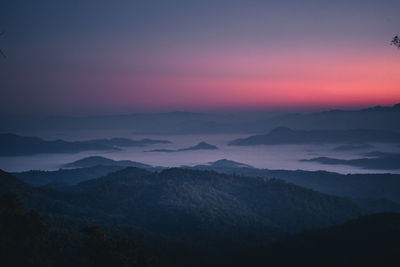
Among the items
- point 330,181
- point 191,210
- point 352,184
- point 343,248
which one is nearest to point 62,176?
point 191,210

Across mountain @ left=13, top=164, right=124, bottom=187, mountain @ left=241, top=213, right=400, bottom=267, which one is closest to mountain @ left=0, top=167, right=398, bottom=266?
mountain @ left=241, top=213, right=400, bottom=267

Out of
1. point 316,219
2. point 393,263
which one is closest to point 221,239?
point 316,219

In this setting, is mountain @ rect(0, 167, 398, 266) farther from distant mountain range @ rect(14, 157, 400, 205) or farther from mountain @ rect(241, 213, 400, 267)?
distant mountain range @ rect(14, 157, 400, 205)

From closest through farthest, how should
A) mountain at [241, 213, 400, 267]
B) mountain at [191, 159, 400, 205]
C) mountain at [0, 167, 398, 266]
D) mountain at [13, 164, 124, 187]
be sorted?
mountain at [241, 213, 400, 267] → mountain at [0, 167, 398, 266] → mountain at [191, 159, 400, 205] → mountain at [13, 164, 124, 187]

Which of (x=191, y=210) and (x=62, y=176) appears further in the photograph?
(x=62, y=176)

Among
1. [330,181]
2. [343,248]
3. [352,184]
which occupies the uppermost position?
[343,248]

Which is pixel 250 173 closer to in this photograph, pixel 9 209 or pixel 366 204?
pixel 366 204

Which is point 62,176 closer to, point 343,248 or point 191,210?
point 191,210

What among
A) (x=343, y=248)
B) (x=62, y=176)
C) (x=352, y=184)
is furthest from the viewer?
(x=62, y=176)

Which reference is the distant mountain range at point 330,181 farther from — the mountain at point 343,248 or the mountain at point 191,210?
the mountain at point 343,248

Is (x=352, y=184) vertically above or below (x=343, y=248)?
below

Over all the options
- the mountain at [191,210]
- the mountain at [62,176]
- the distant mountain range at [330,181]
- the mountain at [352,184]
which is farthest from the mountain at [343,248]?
the mountain at [62,176]
